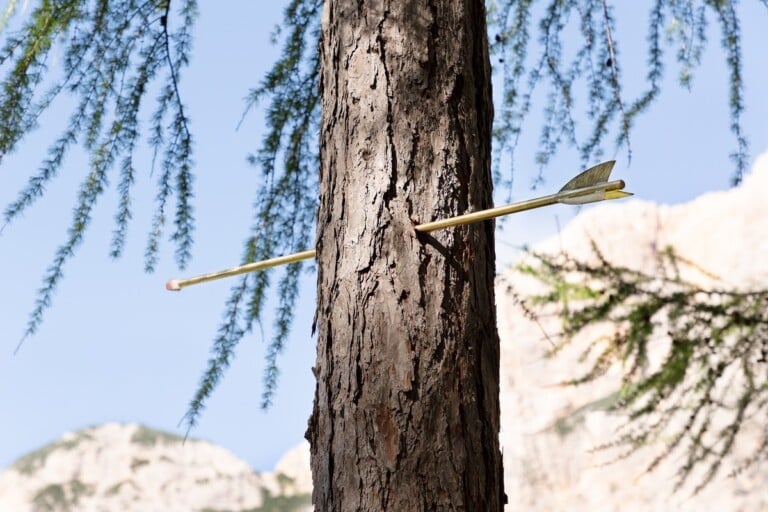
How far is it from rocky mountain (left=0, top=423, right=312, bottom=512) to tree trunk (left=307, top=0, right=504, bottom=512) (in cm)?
720

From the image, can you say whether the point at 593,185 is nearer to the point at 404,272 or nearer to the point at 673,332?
the point at 404,272

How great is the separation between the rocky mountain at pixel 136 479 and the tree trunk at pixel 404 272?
7195mm

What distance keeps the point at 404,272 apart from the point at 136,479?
8149mm

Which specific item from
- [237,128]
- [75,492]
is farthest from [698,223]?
[237,128]

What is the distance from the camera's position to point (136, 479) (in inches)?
326

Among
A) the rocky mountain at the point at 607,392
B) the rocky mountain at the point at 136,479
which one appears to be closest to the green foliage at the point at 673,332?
the rocky mountain at the point at 607,392

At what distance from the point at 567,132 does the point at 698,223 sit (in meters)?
11.1

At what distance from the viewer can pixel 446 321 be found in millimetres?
858

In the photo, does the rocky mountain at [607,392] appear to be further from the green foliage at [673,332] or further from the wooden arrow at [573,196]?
the wooden arrow at [573,196]

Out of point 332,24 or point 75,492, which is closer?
point 332,24

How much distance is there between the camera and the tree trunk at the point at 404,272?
2.69 feet

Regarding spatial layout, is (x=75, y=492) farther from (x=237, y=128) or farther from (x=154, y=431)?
(x=237, y=128)

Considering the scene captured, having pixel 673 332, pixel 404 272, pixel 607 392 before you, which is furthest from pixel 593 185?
pixel 607 392

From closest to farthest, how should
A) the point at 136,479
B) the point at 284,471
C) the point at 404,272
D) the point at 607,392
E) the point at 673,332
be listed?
the point at 404,272
the point at 673,332
the point at 136,479
the point at 607,392
the point at 284,471
